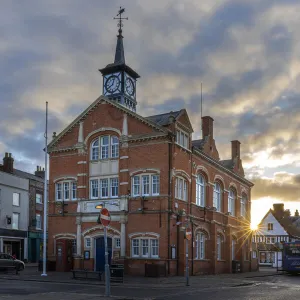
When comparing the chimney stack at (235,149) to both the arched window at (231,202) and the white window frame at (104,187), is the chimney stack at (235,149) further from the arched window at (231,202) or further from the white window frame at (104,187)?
the white window frame at (104,187)

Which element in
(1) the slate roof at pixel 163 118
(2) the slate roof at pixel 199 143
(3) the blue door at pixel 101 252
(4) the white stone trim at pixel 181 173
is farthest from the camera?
(2) the slate roof at pixel 199 143

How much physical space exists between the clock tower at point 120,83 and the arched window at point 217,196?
10957 millimetres

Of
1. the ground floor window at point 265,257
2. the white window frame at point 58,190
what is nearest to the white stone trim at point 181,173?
the white window frame at point 58,190

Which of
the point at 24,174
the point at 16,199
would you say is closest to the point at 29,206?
the point at 16,199

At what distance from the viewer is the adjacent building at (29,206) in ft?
194

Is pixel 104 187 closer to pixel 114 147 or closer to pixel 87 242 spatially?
pixel 114 147

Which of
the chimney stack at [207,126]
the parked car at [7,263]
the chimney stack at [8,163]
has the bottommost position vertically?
the parked car at [7,263]

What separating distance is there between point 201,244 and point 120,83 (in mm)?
15544

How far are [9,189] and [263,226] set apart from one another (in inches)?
1742

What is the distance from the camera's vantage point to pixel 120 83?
43406 mm

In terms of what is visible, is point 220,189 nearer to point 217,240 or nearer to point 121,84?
point 217,240

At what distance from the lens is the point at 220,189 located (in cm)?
4819

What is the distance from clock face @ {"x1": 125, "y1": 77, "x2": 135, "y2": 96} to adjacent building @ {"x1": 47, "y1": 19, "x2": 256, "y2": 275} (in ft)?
0.20

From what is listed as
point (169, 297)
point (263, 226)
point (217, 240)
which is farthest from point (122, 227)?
point (263, 226)
